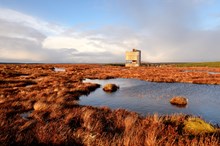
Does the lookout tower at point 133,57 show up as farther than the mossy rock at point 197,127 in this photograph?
Yes

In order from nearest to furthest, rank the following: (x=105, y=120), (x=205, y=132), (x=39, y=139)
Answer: (x=39, y=139) < (x=205, y=132) < (x=105, y=120)

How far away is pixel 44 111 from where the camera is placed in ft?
46.4

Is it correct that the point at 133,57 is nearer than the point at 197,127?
No

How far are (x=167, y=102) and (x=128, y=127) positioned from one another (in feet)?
37.6

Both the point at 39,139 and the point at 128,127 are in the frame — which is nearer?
the point at 39,139

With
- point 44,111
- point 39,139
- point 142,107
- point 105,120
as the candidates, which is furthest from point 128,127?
point 142,107

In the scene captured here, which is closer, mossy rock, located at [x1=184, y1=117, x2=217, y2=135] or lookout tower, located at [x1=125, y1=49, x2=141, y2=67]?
mossy rock, located at [x1=184, y1=117, x2=217, y2=135]

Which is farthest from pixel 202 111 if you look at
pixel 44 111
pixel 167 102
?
pixel 44 111

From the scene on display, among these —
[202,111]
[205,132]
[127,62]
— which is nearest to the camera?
[205,132]

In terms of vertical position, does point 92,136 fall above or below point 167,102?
above

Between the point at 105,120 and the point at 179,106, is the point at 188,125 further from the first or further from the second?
the point at 179,106

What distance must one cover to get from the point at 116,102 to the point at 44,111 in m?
8.35

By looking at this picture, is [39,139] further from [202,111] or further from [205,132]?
[202,111]

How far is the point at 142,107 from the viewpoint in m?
18.6
